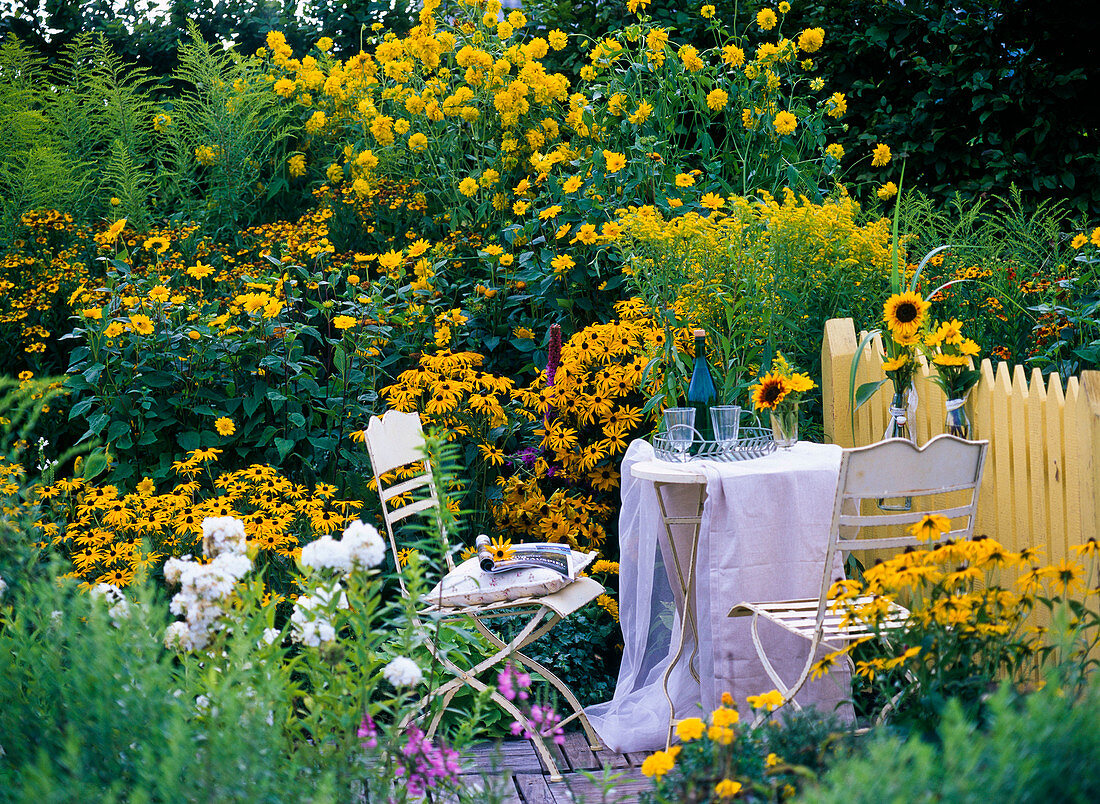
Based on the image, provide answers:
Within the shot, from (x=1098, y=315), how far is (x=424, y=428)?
268cm

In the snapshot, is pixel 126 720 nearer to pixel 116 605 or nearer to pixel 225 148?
pixel 116 605

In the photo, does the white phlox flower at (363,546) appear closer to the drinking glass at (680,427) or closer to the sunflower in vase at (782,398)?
the drinking glass at (680,427)

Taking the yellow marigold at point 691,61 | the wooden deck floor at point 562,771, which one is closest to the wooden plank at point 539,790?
the wooden deck floor at point 562,771

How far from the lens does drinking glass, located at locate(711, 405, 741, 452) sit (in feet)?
11.0

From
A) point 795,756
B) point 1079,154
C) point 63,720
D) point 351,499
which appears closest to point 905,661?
point 795,756

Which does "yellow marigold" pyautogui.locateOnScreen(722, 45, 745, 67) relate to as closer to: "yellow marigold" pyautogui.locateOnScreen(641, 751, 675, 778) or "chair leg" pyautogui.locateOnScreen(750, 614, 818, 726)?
"chair leg" pyautogui.locateOnScreen(750, 614, 818, 726)

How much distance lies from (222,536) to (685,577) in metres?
1.77

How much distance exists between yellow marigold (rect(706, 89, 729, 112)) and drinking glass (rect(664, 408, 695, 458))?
2547 mm

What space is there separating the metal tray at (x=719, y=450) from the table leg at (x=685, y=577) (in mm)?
104

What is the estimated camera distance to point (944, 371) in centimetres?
313

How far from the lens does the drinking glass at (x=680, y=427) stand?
3.32 m

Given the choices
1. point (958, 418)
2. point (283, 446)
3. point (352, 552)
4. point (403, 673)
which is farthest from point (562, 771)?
point (283, 446)

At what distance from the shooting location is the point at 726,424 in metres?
3.36

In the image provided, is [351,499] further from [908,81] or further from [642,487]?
[908,81]
